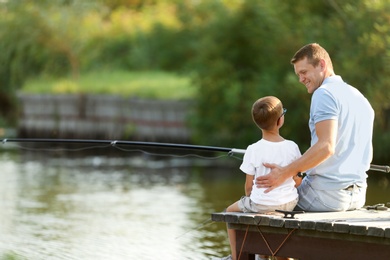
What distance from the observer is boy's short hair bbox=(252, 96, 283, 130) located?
6.79 meters

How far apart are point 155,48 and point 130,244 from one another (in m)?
21.9

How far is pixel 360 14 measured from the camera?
720 inches

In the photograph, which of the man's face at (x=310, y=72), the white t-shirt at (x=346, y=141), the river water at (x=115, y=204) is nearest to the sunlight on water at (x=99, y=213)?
the river water at (x=115, y=204)

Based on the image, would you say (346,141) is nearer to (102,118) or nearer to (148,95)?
(148,95)

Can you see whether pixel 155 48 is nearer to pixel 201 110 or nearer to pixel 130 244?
pixel 201 110

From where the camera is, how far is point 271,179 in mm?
6797

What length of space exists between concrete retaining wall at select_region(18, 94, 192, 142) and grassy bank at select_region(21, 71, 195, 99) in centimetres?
27

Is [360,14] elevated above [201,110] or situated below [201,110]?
above

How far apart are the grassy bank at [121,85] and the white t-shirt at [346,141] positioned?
18.1 metres

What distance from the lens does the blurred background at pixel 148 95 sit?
43.2 feet

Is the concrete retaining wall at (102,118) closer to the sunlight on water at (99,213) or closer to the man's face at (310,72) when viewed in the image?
the sunlight on water at (99,213)

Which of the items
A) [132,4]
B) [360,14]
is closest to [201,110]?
[360,14]

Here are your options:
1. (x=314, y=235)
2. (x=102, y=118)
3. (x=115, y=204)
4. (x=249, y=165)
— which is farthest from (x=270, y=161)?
(x=102, y=118)

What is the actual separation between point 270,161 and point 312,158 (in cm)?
27
